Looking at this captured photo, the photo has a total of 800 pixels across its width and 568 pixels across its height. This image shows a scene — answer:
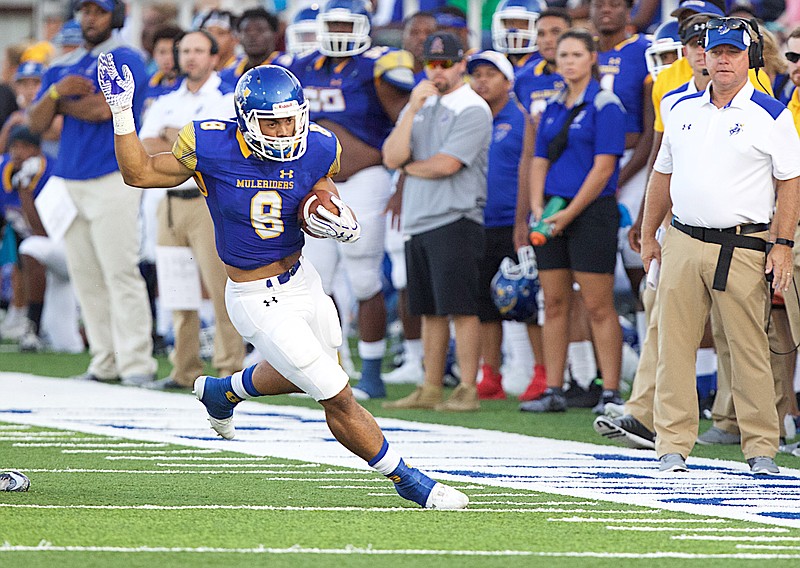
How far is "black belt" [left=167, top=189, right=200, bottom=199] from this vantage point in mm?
10180

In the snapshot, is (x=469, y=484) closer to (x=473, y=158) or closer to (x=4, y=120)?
(x=473, y=158)

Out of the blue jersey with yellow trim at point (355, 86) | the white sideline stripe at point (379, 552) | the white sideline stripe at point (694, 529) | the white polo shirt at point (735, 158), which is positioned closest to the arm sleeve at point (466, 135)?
the blue jersey with yellow trim at point (355, 86)

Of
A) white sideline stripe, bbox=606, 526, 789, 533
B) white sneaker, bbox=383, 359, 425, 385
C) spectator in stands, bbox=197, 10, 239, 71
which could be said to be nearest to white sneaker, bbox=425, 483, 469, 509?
white sideline stripe, bbox=606, 526, 789, 533

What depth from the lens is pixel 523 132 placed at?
1002 centimetres

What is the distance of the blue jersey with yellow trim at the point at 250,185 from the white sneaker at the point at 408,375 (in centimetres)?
513

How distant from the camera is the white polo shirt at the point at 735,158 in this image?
21.6 ft

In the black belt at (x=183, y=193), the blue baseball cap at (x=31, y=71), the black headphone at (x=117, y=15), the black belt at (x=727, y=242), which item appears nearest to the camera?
the black belt at (x=727, y=242)

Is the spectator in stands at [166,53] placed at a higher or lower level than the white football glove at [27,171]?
higher

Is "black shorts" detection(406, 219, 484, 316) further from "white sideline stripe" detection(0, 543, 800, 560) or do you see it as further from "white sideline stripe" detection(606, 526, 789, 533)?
"white sideline stripe" detection(0, 543, 800, 560)

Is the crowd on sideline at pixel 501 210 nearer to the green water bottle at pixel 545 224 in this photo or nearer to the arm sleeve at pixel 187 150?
the green water bottle at pixel 545 224

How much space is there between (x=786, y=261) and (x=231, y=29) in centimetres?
706

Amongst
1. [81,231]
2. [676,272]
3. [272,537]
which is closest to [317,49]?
[81,231]

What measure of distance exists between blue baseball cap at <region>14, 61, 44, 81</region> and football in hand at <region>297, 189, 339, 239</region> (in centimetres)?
877

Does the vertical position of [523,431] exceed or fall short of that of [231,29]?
it falls short
